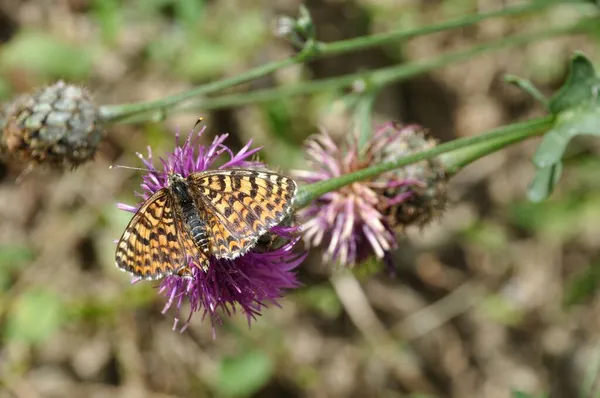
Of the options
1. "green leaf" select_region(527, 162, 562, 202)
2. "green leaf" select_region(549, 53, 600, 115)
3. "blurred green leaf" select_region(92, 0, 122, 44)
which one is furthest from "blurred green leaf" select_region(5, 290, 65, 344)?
"green leaf" select_region(549, 53, 600, 115)

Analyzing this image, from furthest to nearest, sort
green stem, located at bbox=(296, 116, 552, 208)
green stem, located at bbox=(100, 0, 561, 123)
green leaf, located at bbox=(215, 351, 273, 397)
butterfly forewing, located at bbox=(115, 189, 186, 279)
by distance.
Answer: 1. green leaf, located at bbox=(215, 351, 273, 397)
2. green stem, located at bbox=(100, 0, 561, 123)
3. green stem, located at bbox=(296, 116, 552, 208)
4. butterfly forewing, located at bbox=(115, 189, 186, 279)

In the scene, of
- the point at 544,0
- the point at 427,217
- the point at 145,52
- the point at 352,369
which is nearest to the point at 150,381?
the point at 352,369

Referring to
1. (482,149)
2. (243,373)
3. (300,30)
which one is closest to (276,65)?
(300,30)

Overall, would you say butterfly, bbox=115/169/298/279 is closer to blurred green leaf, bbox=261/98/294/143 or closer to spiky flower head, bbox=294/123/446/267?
spiky flower head, bbox=294/123/446/267

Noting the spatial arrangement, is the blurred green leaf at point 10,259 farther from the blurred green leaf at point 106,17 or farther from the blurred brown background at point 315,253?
the blurred green leaf at point 106,17

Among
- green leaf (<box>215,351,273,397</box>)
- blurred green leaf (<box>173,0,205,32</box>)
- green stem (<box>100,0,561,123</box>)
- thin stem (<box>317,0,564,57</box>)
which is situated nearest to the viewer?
green stem (<box>100,0,561,123</box>)

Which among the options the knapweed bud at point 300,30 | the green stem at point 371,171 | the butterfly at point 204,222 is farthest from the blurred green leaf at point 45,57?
the green stem at point 371,171

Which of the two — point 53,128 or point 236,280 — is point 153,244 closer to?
point 236,280
